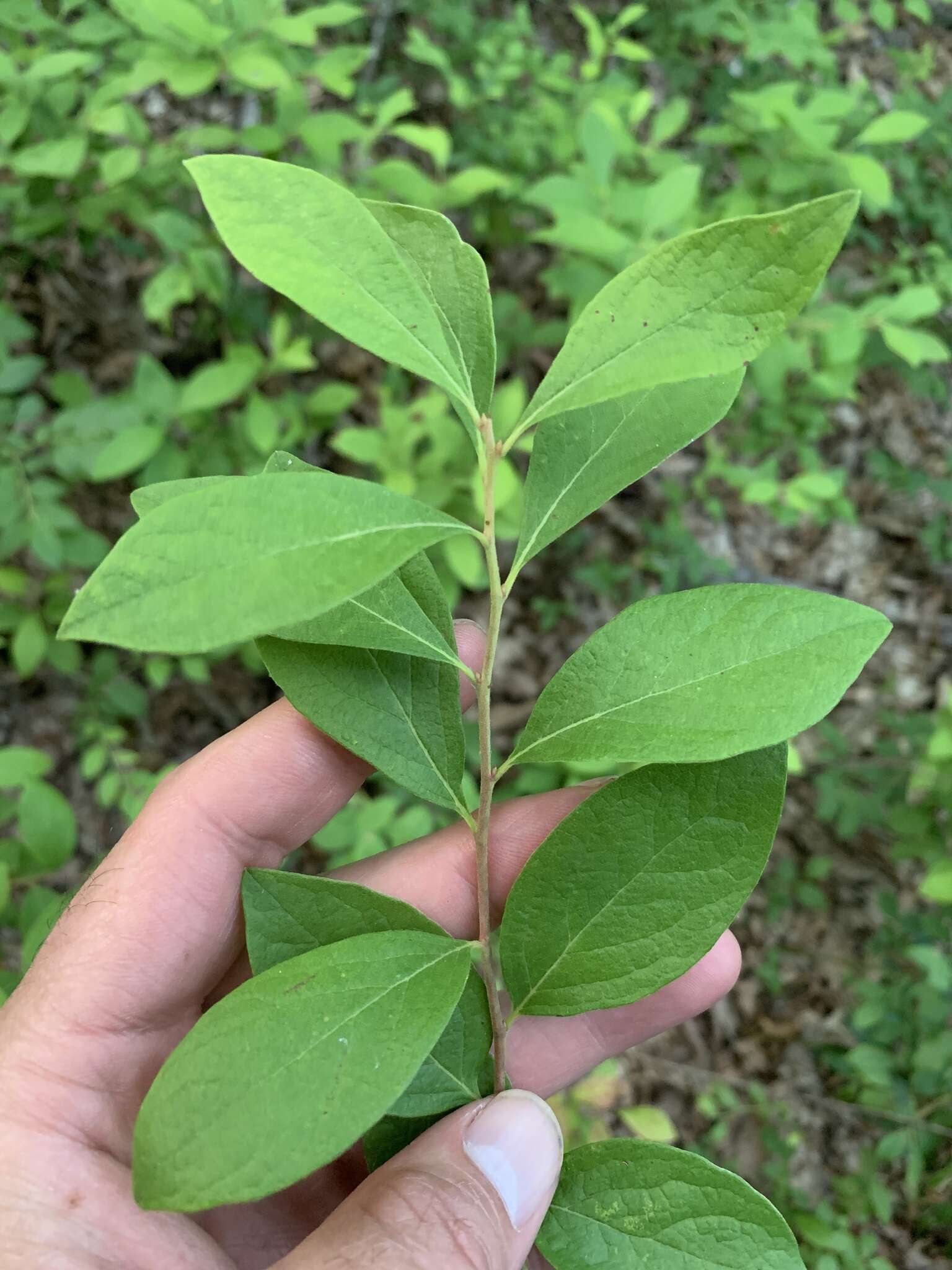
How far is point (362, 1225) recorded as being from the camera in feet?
3.51

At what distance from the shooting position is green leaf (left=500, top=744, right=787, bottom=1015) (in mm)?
1077

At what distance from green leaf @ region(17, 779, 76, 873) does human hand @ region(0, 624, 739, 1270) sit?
359 millimetres

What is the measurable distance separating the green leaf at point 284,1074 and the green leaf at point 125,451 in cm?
153

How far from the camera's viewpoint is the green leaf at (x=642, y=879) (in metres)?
1.08

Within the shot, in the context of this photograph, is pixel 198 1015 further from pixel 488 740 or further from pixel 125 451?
pixel 125 451

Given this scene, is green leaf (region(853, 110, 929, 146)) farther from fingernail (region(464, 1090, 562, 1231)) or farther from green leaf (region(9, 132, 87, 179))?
fingernail (region(464, 1090, 562, 1231))

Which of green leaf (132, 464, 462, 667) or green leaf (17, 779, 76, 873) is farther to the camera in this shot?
green leaf (17, 779, 76, 873)

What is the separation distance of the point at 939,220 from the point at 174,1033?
3761 millimetres

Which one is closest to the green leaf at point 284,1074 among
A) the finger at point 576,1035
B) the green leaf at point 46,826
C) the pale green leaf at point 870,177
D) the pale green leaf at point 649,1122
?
the finger at point 576,1035

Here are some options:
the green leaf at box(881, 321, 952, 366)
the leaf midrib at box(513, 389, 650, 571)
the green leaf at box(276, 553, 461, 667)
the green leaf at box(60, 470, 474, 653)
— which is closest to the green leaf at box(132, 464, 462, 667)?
the green leaf at box(276, 553, 461, 667)

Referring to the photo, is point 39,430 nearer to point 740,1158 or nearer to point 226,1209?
point 226,1209

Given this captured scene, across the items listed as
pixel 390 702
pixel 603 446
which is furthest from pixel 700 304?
pixel 390 702

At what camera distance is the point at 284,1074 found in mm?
896

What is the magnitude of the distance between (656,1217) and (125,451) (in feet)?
6.33
